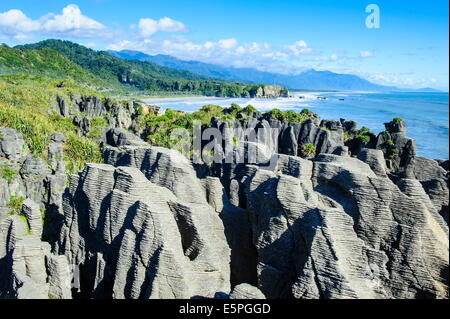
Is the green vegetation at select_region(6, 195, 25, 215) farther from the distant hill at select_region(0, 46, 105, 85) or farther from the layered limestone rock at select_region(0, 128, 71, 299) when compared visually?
the distant hill at select_region(0, 46, 105, 85)

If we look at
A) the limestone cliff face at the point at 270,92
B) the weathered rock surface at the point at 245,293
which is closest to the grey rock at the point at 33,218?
the weathered rock surface at the point at 245,293

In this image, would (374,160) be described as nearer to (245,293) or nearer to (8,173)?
(245,293)

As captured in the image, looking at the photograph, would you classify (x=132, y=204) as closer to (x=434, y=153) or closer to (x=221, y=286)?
(x=221, y=286)

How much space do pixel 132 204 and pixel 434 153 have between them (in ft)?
170

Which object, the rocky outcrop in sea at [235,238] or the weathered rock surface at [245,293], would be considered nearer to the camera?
the weathered rock surface at [245,293]

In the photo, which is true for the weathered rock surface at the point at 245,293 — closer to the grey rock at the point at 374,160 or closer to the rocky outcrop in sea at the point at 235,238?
the rocky outcrop in sea at the point at 235,238

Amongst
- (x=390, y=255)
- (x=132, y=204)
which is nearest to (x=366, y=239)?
(x=390, y=255)

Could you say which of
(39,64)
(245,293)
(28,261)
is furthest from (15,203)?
(39,64)

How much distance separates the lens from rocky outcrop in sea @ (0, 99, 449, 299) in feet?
22.1

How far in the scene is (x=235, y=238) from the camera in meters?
9.06

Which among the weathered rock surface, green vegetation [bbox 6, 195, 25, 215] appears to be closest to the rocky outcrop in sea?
the weathered rock surface

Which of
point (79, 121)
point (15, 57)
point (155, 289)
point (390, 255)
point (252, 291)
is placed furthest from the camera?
point (15, 57)

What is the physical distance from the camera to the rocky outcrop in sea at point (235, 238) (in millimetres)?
6750

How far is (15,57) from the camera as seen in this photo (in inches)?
3750
